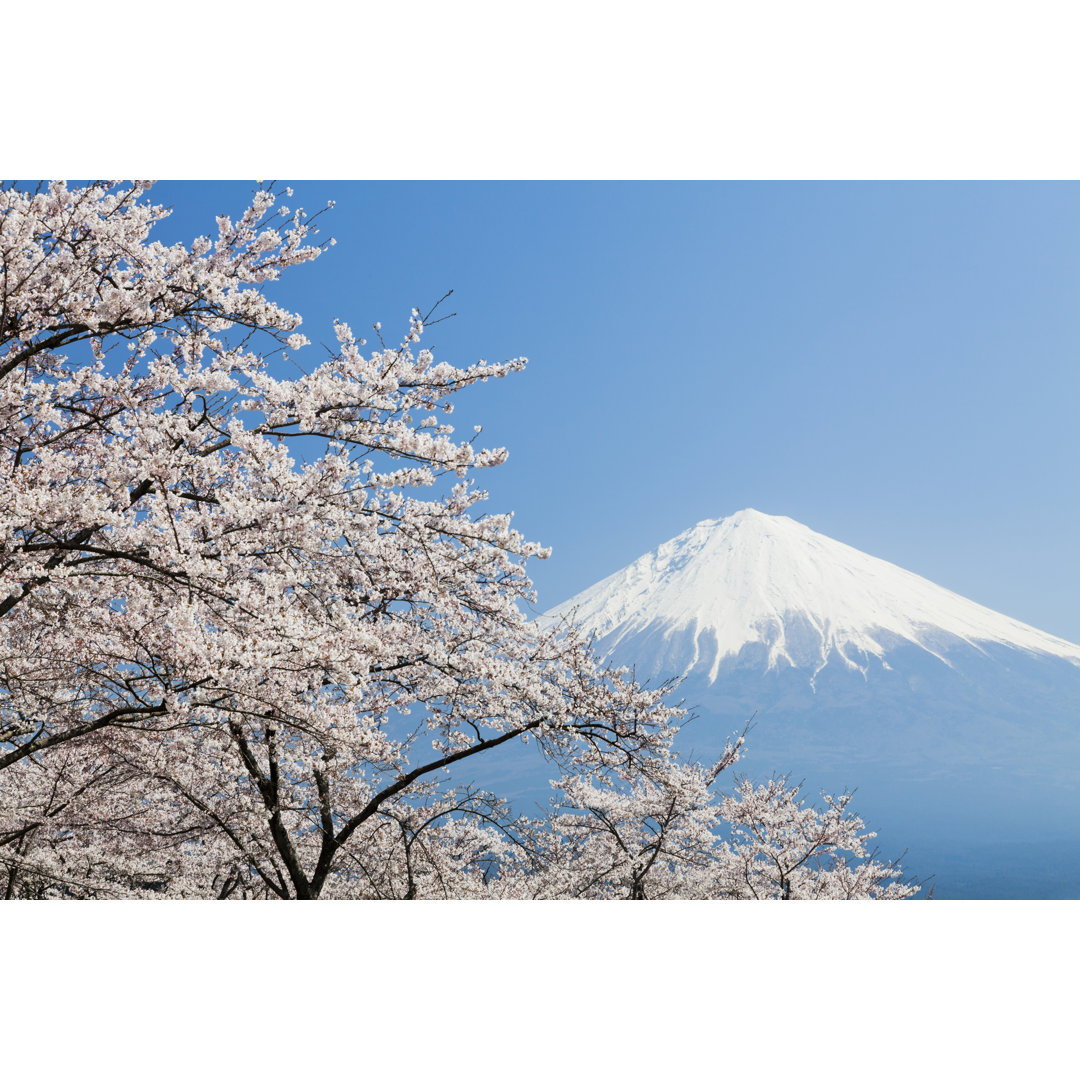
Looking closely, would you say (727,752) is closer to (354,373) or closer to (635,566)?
(354,373)

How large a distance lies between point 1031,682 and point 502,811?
4154 inches

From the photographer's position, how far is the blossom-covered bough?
2377 millimetres

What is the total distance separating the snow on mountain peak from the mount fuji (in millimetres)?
243

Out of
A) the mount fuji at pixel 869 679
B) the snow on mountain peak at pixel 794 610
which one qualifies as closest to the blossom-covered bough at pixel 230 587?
the mount fuji at pixel 869 679

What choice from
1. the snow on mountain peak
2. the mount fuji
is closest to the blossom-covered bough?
the mount fuji

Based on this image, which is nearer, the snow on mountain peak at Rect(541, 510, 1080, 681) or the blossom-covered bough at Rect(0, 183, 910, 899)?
the blossom-covered bough at Rect(0, 183, 910, 899)

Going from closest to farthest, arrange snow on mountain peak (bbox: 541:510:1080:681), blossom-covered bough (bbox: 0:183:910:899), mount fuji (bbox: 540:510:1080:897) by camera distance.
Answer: blossom-covered bough (bbox: 0:183:910:899)
mount fuji (bbox: 540:510:1080:897)
snow on mountain peak (bbox: 541:510:1080:681)

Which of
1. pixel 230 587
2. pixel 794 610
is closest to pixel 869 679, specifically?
pixel 794 610

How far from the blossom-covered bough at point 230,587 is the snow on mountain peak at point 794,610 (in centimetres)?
7529

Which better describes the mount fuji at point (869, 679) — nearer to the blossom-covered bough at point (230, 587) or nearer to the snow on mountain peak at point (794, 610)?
the snow on mountain peak at point (794, 610)

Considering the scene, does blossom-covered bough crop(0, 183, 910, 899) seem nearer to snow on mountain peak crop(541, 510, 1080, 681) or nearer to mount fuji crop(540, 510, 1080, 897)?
mount fuji crop(540, 510, 1080, 897)

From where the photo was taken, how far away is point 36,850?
17.4 ft

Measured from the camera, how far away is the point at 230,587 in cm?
229

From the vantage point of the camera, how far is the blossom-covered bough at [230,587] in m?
2.38
